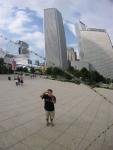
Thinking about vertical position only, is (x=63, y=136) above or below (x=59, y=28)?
below

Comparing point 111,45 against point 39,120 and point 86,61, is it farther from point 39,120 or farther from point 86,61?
point 39,120

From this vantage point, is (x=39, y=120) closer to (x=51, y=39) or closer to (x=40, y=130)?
(x=40, y=130)

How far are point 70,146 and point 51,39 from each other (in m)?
8.79

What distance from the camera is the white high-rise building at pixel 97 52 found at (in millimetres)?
120750

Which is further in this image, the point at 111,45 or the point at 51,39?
the point at 111,45

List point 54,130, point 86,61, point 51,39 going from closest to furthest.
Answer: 1. point 54,130
2. point 51,39
3. point 86,61

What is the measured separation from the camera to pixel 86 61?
123438mm

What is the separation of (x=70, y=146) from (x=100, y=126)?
3330 mm

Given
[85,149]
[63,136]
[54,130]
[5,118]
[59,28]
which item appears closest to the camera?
[85,149]

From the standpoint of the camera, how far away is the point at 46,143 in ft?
21.2

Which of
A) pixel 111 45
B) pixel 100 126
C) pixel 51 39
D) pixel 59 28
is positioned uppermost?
pixel 111 45

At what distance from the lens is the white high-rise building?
12075cm

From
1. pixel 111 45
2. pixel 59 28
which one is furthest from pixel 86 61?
pixel 59 28

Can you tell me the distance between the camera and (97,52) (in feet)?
399
